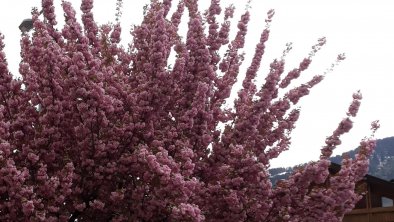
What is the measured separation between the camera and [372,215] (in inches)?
893

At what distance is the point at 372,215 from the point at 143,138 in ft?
52.8

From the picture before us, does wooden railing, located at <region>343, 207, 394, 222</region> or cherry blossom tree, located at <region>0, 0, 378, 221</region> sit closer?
cherry blossom tree, located at <region>0, 0, 378, 221</region>

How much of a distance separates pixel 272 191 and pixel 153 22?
3183 millimetres

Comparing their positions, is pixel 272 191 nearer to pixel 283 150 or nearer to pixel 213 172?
pixel 213 172

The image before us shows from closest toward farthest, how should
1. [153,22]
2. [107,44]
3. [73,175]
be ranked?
[73,175]
[153,22]
[107,44]

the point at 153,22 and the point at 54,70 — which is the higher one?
the point at 153,22

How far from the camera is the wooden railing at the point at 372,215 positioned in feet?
71.9

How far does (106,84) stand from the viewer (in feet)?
29.0

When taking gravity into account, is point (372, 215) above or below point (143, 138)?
above

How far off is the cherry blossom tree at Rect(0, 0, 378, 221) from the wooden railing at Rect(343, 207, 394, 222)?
1286cm

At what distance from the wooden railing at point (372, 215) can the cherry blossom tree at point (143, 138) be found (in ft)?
42.2

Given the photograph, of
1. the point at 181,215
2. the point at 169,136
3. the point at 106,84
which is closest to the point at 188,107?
the point at 169,136

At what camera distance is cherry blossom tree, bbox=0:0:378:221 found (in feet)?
26.2

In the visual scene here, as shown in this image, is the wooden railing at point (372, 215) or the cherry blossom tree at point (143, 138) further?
the wooden railing at point (372, 215)
